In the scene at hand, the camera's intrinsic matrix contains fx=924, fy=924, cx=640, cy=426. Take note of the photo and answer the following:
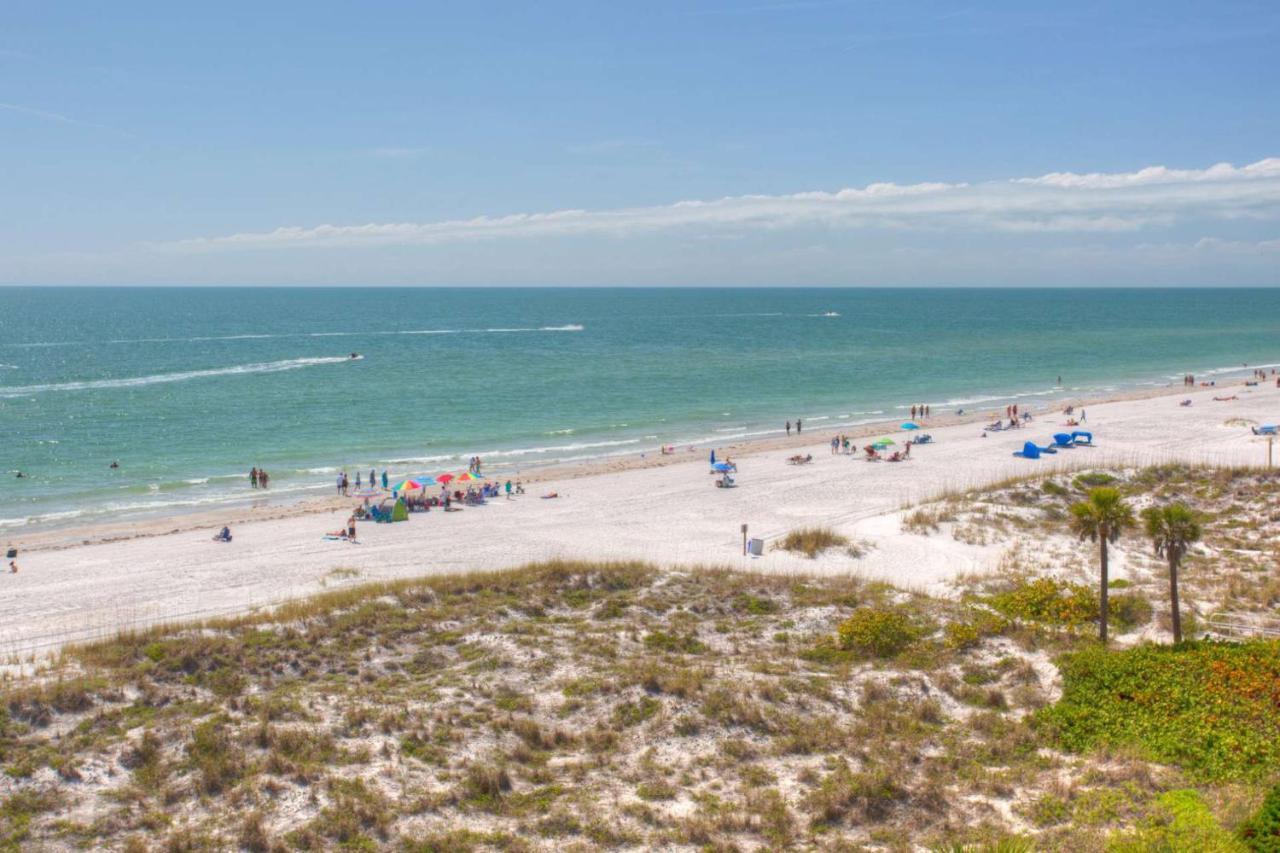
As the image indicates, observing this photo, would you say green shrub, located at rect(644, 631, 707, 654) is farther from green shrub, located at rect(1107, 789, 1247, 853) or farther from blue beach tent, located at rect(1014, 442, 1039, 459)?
blue beach tent, located at rect(1014, 442, 1039, 459)

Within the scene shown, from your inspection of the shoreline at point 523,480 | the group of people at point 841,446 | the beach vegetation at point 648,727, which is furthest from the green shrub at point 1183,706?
the group of people at point 841,446

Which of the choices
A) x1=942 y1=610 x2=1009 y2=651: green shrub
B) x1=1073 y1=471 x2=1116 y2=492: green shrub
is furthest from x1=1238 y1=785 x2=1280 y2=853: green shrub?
x1=1073 y1=471 x2=1116 y2=492: green shrub

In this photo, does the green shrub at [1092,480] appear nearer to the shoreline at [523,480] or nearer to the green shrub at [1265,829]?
the shoreline at [523,480]

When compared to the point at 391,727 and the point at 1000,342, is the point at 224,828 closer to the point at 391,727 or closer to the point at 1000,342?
the point at 391,727

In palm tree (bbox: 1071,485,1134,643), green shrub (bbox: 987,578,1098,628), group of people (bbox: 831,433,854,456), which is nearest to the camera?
palm tree (bbox: 1071,485,1134,643)

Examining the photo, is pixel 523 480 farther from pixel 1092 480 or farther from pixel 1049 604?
pixel 1049 604

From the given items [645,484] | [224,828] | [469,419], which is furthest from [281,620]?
[469,419]

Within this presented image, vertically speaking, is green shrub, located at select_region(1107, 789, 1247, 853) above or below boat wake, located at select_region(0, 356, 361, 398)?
below
